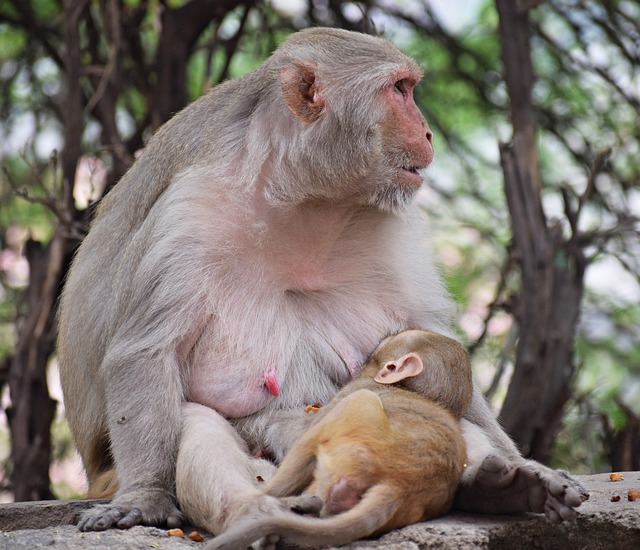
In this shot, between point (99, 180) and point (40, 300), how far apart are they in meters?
1.73

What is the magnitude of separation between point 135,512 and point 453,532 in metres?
1.11

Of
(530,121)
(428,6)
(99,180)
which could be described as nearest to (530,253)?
(530,121)

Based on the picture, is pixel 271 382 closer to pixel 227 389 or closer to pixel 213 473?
pixel 227 389

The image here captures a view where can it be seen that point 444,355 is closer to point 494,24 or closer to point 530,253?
point 530,253

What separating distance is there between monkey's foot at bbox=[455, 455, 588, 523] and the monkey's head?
129 centimetres

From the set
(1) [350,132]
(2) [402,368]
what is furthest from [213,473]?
(1) [350,132]

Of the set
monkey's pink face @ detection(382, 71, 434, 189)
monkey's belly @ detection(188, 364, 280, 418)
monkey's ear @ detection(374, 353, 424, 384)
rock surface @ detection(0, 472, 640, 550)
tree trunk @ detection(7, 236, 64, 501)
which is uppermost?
Answer: monkey's pink face @ detection(382, 71, 434, 189)

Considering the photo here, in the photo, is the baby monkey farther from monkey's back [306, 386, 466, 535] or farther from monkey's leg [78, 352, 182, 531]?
monkey's leg [78, 352, 182, 531]

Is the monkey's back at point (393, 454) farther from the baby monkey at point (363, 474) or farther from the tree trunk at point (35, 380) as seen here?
the tree trunk at point (35, 380)

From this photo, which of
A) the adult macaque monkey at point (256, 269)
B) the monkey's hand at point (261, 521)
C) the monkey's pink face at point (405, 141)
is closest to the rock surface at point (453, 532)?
the monkey's hand at point (261, 521)

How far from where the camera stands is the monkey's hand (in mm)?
2941

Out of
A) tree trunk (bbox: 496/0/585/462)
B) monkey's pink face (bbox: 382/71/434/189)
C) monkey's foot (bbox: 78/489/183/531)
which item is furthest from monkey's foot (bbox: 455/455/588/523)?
tree trunk (bbox: 496/0/585/462)

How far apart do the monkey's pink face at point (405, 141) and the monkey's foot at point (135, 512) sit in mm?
1591

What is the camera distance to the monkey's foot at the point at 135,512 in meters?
3.54
